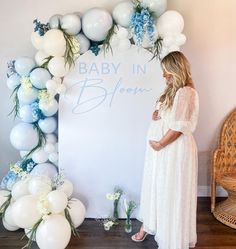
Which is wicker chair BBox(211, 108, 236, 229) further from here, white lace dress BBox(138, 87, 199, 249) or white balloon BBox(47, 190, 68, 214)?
white balloon BBox(47, 190, 68, 214)

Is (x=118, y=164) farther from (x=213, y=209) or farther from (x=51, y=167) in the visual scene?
(x=213, y=209)

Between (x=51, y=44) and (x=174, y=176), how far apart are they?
4.47 feet

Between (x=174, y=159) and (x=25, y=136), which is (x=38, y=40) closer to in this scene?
(x=25, y=136)

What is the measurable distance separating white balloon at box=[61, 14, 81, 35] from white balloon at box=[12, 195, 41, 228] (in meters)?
1.33

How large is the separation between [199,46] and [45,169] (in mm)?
1822

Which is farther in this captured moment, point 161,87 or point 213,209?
point 213,209

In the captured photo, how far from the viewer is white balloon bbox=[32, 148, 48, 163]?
2.86 m

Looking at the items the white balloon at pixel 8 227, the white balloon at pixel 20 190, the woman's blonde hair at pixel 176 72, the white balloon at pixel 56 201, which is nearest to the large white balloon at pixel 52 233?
the white balloon at pixel 56 201

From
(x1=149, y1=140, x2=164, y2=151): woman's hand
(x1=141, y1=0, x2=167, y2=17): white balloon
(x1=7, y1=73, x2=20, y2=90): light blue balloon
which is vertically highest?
(x1=141, y1=0, x2=167, y2=17): white balloon

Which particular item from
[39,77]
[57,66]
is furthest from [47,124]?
[57,66]

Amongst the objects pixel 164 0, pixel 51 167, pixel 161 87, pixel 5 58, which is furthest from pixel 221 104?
pixel 5 58

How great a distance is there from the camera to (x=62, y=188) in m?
2.52

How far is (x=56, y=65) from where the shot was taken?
2645mm

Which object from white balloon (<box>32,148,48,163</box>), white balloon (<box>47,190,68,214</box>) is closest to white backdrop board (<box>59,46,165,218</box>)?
white balloon (<box>32,148,48,163</box>)
